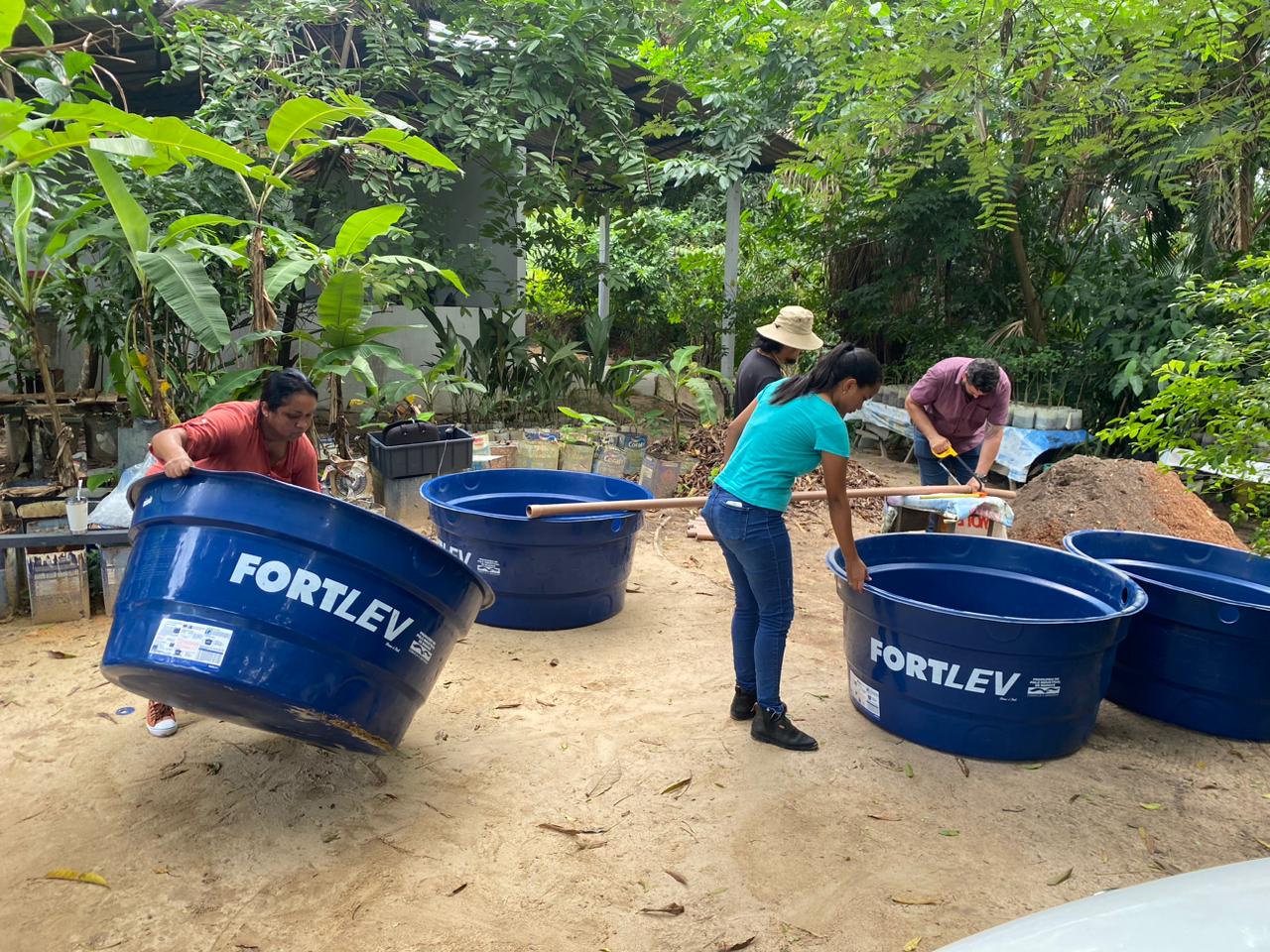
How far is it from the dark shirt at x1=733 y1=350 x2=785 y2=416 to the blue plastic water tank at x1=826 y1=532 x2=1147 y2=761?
125 centimetres

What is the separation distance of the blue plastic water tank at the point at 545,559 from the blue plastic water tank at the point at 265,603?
168 cm

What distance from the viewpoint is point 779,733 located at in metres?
3.25

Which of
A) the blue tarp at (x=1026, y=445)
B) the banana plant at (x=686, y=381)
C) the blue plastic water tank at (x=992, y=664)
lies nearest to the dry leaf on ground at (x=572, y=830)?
the blue plastic water tank at (x=992, y=664)

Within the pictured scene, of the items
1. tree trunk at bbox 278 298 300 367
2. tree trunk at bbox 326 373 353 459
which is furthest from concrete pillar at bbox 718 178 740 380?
tree trunk at bbox 326 373 353 459

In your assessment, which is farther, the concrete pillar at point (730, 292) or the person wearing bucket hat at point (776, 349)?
the concrete pillar at point (730, 292)

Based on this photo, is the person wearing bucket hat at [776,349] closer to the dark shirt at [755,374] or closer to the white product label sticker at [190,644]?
the dark shirt at [755,374]

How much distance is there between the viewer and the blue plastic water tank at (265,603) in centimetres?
233

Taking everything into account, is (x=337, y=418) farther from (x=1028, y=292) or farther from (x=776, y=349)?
(x=1028, y=292)

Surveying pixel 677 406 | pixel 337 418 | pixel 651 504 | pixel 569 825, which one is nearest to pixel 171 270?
pixel 337 418

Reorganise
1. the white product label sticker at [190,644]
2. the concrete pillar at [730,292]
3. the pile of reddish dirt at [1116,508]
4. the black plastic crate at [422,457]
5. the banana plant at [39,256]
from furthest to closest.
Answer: the concrete pillar at [730,292]
the black plastic crate at [422,457]
the pile of reddish dirt at [1116,508]
the banana plant at [39,256]
the white product label sticker at [190,644]

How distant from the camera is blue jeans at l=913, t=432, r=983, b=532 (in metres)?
4.98

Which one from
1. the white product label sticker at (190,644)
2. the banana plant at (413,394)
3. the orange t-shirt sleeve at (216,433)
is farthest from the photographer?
the banana plant at (413,394)

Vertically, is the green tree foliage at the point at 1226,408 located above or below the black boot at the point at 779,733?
above

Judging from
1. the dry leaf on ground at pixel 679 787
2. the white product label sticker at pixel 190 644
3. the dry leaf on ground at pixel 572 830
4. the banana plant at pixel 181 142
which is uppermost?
the banana plant at pixel 181 142
